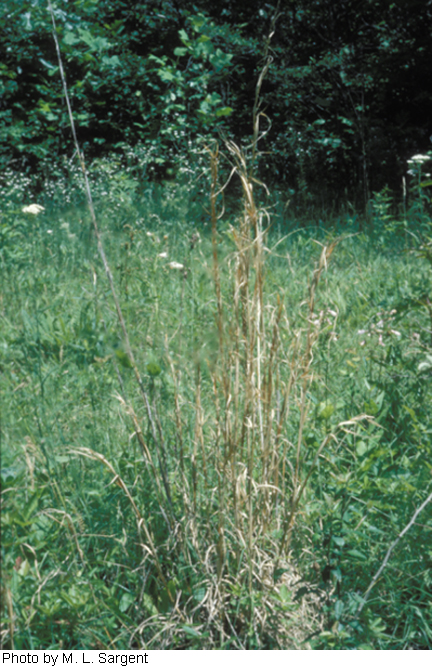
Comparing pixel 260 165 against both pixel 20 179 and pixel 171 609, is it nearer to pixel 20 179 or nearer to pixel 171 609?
pixel 20 179

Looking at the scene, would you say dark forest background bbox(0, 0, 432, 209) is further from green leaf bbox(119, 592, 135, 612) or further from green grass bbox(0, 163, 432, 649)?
green leaf bbox(119, 592, 135, 612)

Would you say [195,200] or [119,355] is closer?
[119,355]

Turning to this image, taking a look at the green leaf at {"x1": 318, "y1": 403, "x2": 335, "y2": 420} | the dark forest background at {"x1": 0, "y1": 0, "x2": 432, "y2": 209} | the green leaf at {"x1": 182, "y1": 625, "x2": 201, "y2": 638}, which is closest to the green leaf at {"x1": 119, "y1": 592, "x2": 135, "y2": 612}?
the green leaf at {"x1": 182, "y1": 625, "x2": 201, "y2": 638}

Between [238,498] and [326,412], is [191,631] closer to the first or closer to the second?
[238,498]

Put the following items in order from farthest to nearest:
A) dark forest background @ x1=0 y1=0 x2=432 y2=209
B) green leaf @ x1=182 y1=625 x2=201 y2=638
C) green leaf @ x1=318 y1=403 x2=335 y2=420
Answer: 1. dark forest background @ x1=0 y1=0 x2=432 y2=209
2. green leaf @ x1=318 y1=403 x2=335 y2=420
3. green leaf @ x1=182 y1=625 x2=201 y2=638

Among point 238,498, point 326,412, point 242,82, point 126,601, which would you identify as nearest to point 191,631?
point 126,601

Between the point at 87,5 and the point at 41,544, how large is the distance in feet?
22.8

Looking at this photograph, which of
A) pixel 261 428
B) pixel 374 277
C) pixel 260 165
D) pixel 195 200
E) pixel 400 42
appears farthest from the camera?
pixel 260 165

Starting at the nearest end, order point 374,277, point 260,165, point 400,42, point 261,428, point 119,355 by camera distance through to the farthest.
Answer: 1. point 261,428
2. point 119,355
3. point 374,277
4. point 400,42
5. point 260,165

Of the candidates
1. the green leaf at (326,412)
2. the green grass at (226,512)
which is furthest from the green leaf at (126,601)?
the green leaf at (326,412)

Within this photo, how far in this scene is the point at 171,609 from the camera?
1.36 metres

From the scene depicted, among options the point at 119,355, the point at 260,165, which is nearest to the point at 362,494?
the point at 119,355

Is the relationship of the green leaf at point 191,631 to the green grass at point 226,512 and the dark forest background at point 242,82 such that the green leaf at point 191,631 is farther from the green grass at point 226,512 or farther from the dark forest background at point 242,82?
the dark forest background at point 242,82

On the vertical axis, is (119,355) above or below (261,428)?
above
